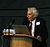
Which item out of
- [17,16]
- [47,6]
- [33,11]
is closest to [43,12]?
[47,6]

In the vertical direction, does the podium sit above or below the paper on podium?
below

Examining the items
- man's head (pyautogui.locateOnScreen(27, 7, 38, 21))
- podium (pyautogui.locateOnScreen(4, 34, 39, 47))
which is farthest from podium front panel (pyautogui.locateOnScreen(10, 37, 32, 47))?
man's head (pyautogui.locateOnScreen(27, 7, 38, 21))

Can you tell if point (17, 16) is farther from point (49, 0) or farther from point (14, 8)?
point (49, 0)

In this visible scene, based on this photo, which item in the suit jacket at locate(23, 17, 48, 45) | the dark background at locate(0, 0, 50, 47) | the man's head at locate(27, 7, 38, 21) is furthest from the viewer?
the dark background at locate(0, 0, 50, 47)

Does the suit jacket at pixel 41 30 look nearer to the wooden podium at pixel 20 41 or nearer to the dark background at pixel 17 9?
the wooden podium at pixel 20 41

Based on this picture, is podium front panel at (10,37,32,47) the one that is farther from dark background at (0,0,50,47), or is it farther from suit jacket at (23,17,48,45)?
dark background at (0,0,50,47)

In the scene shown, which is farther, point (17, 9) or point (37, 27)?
point (17, 9)

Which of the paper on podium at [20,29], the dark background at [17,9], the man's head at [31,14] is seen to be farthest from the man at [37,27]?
the dark background at [17,9]

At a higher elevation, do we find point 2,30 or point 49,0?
point 49,0

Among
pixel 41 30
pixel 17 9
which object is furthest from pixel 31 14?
pixel 17 9

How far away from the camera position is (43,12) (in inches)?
271

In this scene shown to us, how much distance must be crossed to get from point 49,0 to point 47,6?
221 millimetres

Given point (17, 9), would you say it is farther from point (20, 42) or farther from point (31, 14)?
point (20, 42)

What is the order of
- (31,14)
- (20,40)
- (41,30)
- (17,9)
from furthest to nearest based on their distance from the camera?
1. (17,9)
2. (31,14)
3. (41,30)
4. (20,40)
